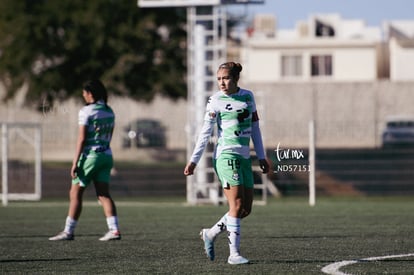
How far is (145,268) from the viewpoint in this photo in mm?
11508

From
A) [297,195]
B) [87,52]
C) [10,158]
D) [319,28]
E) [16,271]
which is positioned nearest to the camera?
[16,271]

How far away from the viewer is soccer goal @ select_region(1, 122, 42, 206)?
27.8m

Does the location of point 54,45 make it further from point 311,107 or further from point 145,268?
point 145,268

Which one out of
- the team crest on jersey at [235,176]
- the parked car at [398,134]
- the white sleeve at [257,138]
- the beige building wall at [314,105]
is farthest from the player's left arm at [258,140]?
the beige building wall at [314,105]

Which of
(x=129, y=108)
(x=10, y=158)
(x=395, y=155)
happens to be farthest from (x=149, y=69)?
(x=129, y=108)

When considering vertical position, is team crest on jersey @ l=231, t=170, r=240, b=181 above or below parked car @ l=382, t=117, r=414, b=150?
below

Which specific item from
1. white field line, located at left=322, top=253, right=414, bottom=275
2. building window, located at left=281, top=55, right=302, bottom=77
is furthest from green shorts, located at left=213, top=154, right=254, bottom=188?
building window, located at left=281, top=55, right=302, bottom=77

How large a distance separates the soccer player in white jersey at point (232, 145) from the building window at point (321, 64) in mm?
62809

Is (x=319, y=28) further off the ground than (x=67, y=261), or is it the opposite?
(x=319, y=28)

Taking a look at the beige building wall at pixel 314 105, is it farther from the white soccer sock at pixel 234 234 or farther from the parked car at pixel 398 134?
the white soccer sock at pixel 234 234

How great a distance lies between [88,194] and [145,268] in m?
22.3

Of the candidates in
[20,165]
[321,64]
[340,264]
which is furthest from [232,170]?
[321,64]

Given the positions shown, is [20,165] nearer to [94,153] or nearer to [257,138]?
[94,153]

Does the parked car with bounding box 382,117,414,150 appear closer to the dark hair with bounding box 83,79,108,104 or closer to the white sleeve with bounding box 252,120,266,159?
the dark hair with bounding box 83,79,108,104
